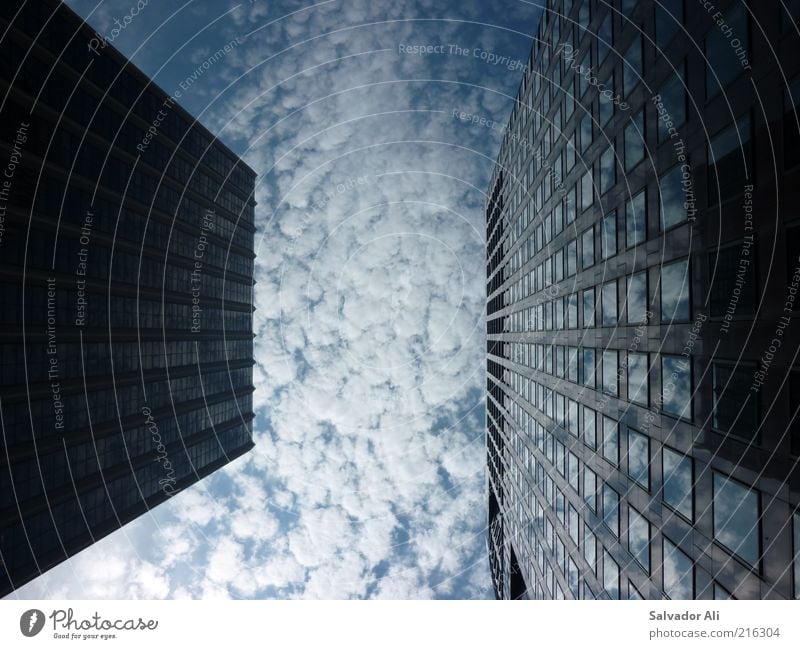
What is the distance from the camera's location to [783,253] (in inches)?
567

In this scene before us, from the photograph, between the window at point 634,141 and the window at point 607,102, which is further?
the window at point 607,102

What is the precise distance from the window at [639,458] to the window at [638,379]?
1888mm

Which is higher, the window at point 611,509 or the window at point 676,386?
the window at point 676,386

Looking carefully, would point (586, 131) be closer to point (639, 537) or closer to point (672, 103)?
point (672, 103)

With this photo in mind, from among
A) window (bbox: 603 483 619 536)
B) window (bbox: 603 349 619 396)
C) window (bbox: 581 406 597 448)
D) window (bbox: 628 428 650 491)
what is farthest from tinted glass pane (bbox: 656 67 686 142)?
window (bbox: 603 483 619 536)

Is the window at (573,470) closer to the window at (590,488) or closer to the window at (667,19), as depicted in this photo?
the window at (590,488)

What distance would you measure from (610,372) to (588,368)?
3520mm

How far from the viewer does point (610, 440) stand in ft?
89.4

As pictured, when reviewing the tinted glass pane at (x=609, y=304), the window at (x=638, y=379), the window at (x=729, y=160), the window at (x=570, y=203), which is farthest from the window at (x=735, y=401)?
the window at (x=570, y=203)

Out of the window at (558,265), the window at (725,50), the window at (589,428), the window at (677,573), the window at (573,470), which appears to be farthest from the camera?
the window at (558,265)

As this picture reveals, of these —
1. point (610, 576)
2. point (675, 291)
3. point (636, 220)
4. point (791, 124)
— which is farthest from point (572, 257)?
point (610, 576)

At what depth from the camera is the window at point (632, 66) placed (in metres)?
23.1

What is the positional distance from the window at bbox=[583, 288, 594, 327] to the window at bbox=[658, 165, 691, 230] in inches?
377

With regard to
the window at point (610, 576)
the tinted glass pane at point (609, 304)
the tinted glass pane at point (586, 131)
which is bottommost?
the window at point (610, 576)
